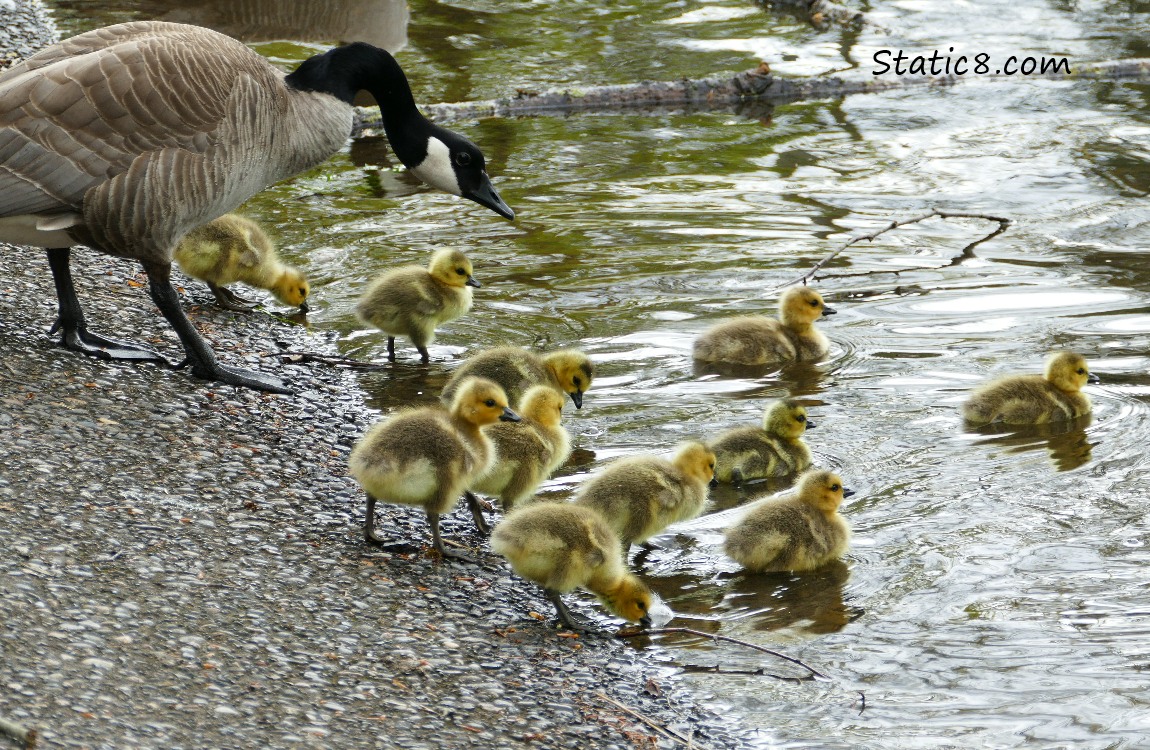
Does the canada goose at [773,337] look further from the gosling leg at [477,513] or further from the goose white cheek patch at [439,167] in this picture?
the gosling leg at [477,513]

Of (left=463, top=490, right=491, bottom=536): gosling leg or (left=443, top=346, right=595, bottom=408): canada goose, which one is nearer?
(left=463, top=490, right=491, bottom=536): gosling leg

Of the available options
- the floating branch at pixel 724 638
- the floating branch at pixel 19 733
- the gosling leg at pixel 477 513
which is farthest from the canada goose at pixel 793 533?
the floating branch at pixel 19 733

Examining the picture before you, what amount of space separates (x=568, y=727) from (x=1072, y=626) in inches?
74.0

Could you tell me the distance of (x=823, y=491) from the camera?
18.3 ft

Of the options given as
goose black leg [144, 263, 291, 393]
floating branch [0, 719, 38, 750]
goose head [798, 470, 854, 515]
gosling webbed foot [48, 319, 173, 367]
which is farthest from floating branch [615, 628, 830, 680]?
gosling webbed foot [48, 319, 173, 367]

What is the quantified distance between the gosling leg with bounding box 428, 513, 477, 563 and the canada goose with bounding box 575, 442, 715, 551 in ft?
1.83

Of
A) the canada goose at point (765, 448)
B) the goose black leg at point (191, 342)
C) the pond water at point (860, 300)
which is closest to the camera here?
the pond water at point (860, 300)

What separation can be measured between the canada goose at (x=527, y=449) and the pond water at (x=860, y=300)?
0.51 meters

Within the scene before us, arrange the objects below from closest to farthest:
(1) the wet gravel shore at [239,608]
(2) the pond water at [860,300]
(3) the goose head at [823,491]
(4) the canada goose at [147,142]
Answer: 1. (1) the wet gravel shore at [239,608]
2. (2) the pond water at [860,300]
3. (3) the goose head at [823,491]
4. (4) the canada goose at [147,142]

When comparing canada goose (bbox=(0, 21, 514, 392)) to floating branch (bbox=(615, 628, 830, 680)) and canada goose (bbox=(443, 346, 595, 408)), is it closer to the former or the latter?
canada goose (bbox=(443, 346, 595, 408))

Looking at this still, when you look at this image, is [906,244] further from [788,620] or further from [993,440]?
[788,620]

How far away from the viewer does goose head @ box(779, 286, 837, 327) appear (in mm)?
7652

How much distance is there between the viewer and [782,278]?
8.77 m

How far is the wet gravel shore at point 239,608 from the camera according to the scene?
3822mm
